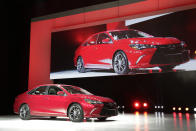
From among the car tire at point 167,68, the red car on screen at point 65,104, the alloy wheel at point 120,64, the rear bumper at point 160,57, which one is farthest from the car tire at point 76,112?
the car tire at point 167,68

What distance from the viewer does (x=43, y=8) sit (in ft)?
34.9

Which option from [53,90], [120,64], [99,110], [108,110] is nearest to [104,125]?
[99,110]

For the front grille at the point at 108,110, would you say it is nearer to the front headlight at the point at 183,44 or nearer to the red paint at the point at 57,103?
the red paint at the point at 57,103

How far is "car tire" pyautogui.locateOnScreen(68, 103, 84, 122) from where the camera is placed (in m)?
6.52

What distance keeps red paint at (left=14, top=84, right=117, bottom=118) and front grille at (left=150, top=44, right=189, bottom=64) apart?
9.62 feet

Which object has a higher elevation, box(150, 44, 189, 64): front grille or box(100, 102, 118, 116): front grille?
box(150, 44, 189, 64): front grille

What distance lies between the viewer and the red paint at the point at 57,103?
647 centimetres

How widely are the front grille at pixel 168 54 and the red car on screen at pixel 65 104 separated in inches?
113

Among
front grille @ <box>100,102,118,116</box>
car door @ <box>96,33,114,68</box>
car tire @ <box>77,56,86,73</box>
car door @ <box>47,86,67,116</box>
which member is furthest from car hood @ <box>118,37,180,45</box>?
car door @ <box>47,86,67,116</box>

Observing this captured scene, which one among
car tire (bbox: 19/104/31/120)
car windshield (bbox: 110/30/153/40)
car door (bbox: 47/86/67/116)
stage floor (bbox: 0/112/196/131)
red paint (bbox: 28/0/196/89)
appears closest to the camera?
stage floor (bbox: 0/112/196/131)

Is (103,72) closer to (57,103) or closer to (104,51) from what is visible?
(104,51)

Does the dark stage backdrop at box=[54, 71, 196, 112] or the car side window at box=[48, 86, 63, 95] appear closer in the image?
the car side window at box=[48, 86, 63, 95]

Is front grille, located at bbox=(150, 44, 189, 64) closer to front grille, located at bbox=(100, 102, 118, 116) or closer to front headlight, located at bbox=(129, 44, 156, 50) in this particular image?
front headlight, located at bbox=(129, 44, 156, 50)

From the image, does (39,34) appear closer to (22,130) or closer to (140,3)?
(140,3)
